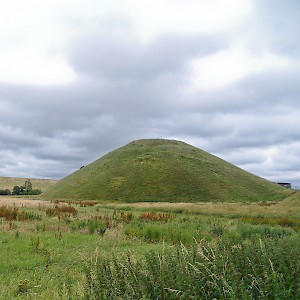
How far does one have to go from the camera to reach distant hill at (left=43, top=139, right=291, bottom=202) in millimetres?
84375

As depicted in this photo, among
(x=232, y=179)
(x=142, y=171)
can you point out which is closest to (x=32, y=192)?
(x=142, y=171)

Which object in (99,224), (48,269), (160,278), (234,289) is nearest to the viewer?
(234,289)

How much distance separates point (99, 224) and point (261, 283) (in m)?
16.1

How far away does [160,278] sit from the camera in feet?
16.3

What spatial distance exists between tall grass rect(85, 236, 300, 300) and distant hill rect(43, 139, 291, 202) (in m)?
74.7

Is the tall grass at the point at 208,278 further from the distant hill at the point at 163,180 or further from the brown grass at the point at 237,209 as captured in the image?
the distant hill at the point at 163,180

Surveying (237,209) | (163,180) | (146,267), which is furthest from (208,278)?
(163,180)

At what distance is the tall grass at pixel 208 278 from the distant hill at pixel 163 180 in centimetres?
7471

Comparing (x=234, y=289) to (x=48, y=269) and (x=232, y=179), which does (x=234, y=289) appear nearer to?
(x=48, y=269)

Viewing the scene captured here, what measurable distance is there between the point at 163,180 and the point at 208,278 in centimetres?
8704

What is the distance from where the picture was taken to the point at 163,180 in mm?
91938

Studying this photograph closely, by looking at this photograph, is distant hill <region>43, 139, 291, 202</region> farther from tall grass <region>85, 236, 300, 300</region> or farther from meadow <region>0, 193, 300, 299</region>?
tall grass <region>85, 236, 300, 300</region>

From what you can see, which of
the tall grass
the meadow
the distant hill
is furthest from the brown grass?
the distant hill

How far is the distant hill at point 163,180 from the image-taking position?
84.4 meters
